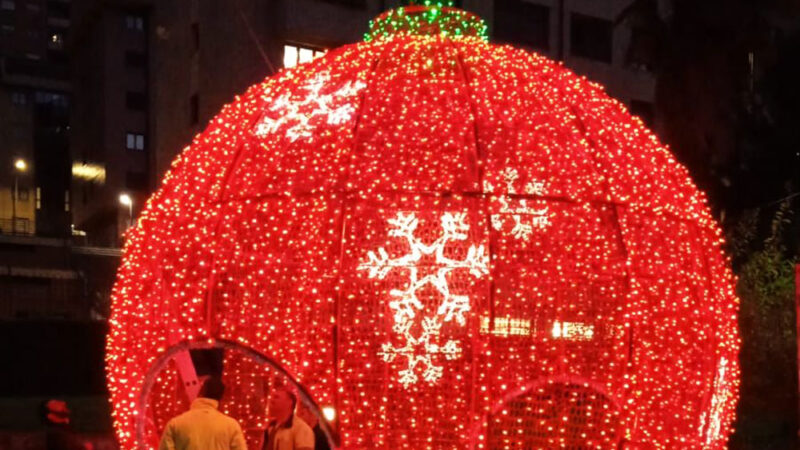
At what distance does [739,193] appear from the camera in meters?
22.2

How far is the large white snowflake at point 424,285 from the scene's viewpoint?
7.32 metres

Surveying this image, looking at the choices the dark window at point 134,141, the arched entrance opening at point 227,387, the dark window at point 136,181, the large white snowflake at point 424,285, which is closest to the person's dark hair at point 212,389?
Result: the arched entrance opening at point 227,387

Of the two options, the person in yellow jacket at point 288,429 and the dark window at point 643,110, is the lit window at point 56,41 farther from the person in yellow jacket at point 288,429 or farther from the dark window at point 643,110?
the person in yellow jacket at point 288,429

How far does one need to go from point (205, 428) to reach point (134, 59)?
4003 cm

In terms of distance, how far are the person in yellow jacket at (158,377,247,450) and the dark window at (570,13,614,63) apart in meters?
23.8

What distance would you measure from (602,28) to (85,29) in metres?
26.5

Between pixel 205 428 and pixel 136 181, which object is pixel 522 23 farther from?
pixel 205 428

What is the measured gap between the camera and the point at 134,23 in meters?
44.0

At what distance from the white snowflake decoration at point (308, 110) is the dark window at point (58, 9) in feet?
327

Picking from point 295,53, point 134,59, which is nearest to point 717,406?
point 295,53

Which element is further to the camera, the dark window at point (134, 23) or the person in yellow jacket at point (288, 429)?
the dark window at point (134, 23)

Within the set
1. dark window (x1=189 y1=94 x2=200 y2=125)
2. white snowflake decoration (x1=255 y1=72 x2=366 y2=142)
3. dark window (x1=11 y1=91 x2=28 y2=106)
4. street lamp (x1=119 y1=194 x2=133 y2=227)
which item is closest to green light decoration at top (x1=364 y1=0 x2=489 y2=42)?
white snowflake decoration (x1=255 y1=72 x2=366 y2=142)

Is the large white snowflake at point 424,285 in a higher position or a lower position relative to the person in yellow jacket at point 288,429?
higher

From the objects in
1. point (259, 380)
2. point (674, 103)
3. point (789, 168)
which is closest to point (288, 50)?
point (674, 103)
